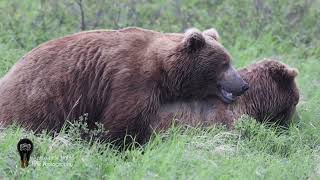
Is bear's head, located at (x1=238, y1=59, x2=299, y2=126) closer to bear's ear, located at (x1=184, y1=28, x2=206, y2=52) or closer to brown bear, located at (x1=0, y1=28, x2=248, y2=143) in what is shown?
brown bear, located at (x1=0, y1=28, x2=248, y2=143)

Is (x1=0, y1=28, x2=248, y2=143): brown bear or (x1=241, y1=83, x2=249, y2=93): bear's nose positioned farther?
(x1=241, y1=83, x2=249, y2=93): bear's nose

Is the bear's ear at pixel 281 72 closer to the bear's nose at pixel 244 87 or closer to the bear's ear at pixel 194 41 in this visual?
the bear's nose at pixel 244 87

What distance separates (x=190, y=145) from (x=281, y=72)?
1952 mm

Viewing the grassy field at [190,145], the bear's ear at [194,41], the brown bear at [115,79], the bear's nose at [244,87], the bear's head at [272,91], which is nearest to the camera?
the grassy field at [190,145]

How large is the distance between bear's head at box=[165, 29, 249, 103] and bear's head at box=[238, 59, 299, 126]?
52 cm

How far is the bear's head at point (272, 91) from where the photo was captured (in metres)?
8.19

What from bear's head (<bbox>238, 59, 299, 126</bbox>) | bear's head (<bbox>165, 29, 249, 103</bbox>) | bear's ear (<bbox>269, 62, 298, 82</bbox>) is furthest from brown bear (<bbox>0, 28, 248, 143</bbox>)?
bear's ear (<bbox>269, 62, 298, 82</bbox>)

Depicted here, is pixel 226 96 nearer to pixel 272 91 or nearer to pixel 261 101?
pixel 261 101

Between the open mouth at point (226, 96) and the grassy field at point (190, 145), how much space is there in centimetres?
26

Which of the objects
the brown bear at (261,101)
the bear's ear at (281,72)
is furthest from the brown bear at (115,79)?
the bear's ear at (281,72)

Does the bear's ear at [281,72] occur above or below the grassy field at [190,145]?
above

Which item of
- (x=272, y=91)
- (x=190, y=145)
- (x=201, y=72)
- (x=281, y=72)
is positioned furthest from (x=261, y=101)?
(x=190, y=145)

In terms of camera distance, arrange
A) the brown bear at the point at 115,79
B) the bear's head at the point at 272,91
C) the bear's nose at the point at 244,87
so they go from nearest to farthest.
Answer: the brown bear at the point at 115,79 < the bear's nose at the point at 244,87 < the bear's head at the point at 272,91

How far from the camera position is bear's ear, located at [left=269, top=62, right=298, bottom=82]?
8273mm
